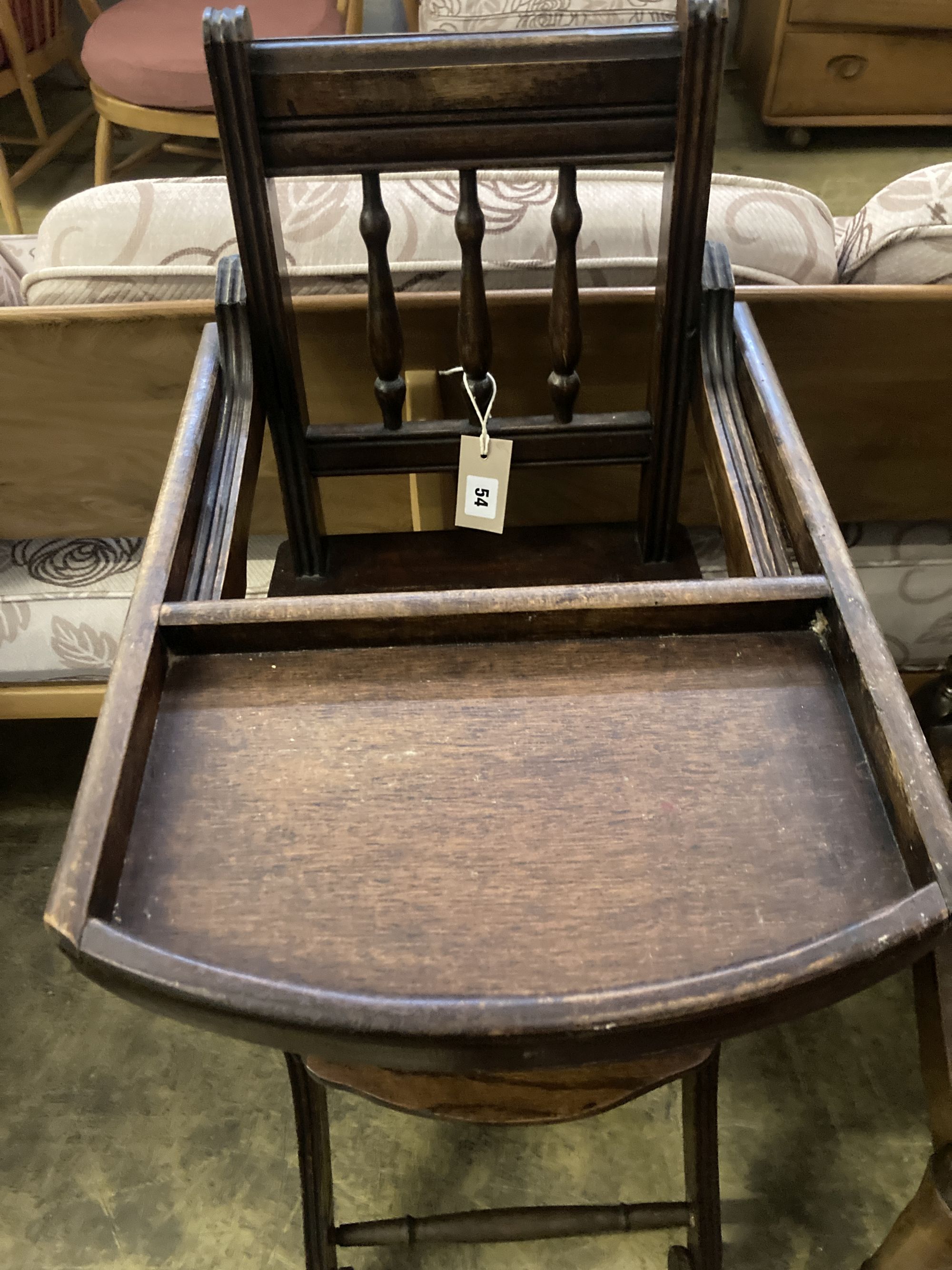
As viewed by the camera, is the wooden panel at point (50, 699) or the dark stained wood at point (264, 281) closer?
the dark stained wood at point (264, 281)

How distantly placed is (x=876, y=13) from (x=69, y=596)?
94.4 inches

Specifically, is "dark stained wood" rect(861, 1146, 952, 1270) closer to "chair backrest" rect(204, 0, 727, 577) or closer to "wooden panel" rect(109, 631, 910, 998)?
"wooden panel" rect(109, 631, 910, 998)

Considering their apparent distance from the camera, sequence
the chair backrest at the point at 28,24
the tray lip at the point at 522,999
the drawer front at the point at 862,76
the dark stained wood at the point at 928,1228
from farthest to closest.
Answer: the drawer front at the point at 862,76, the chair backrest at the point at 28,24, the dark stained wood at the point at 928,1228, the tray lip at the point at 522,999

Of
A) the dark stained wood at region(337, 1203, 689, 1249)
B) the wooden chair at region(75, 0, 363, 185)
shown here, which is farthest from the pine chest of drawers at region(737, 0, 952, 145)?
the dark stained wood at region(337, 1203, 689, 1249)

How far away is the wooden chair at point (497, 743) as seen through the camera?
46 cm

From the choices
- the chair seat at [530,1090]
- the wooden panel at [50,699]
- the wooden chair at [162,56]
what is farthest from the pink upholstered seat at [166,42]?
the chair seat at [530,1090]

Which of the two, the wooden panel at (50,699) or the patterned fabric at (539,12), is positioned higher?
the patterned fabric at (539,12)

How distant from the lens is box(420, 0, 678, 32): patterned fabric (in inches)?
89.1

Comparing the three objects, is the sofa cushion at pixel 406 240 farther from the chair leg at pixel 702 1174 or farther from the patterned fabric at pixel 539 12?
the patterned fabric at pixel 539 12

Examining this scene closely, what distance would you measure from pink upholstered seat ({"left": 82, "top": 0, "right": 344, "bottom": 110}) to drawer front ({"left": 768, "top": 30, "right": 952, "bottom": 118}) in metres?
1.18

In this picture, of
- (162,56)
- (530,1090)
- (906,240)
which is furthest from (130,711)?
(162,56)

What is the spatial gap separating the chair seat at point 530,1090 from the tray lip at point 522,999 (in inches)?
10.0

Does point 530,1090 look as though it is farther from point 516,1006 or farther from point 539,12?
point 539,12

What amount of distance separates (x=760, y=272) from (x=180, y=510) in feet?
2.10
